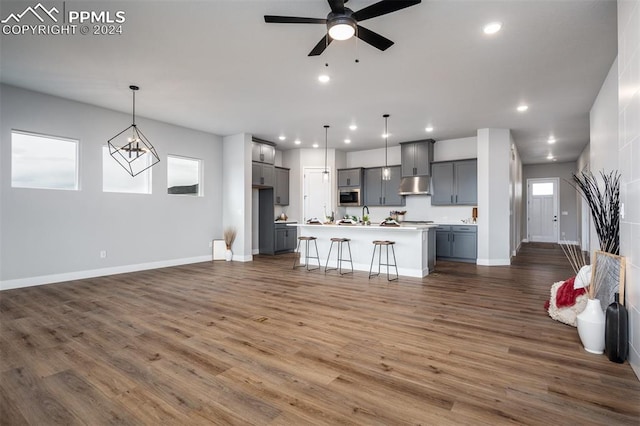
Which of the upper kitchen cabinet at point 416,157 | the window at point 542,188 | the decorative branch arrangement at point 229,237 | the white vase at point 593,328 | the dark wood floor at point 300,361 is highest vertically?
the upper kitchen cabinet at point 416,157

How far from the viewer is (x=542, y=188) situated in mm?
12312

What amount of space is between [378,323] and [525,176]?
39.6 ft

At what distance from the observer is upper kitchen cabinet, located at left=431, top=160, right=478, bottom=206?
767 cm

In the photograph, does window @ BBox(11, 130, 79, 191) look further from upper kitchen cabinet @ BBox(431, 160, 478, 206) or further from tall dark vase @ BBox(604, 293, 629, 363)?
upper kitchen cabinet @ BBox(431, 160, 478, 206)

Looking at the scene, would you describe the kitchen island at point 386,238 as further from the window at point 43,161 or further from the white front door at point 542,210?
the white front door at point 542,210

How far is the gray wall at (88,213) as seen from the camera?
193 inches

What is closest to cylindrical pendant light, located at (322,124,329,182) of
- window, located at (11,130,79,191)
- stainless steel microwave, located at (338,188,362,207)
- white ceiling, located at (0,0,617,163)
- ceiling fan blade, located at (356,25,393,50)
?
white ceiling, located at (0,0,617,163)

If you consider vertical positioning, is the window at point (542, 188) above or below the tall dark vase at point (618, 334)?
above

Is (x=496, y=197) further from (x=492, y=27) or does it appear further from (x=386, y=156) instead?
(x=492, y=27)

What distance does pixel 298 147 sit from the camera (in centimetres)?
948

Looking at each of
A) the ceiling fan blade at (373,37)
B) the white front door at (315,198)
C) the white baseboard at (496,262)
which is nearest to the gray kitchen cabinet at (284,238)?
the white front door at (315,198)

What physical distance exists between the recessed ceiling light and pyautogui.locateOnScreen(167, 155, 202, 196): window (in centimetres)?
630

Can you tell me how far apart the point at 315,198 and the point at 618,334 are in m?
7.58

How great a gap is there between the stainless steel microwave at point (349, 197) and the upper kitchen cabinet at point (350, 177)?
0.18 m
